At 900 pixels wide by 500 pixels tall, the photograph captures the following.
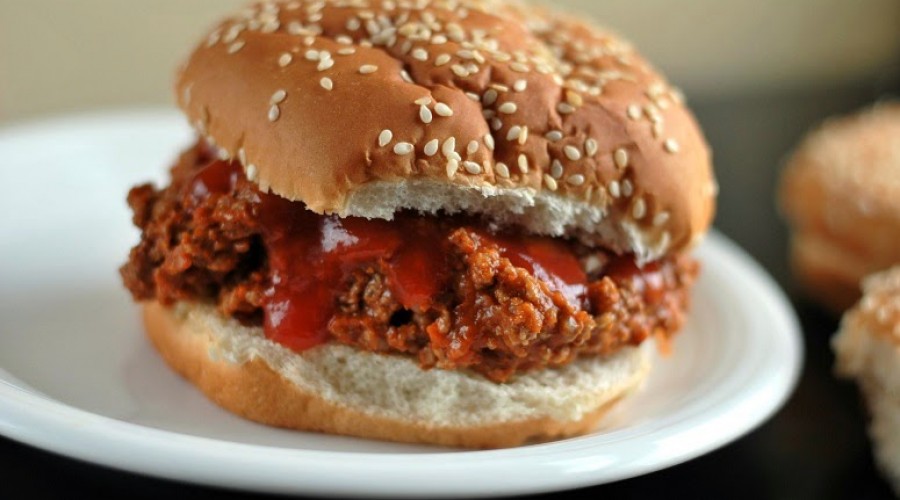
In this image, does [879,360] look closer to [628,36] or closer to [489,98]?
[489,98]

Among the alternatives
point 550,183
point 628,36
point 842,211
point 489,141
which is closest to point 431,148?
point 489,141

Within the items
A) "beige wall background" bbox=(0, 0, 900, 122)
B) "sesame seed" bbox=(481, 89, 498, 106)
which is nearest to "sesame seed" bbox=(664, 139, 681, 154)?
"sesame seed" bbox=(481, 89, 498, 106)

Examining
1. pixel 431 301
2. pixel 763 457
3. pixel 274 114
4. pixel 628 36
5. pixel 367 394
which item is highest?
pixel 274 114

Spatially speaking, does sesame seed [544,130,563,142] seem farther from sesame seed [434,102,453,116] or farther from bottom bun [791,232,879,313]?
bottom bun [791,232,879,313]

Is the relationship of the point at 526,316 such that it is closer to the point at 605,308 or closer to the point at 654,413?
the point at 605,308

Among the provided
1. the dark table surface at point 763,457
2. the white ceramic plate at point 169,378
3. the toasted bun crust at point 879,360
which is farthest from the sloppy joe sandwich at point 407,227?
the toasted bun crust at point 879,360

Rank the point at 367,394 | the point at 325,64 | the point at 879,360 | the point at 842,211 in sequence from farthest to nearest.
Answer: the point at 842,211 < the point at 879,360 < the point at 367,394 < the point at 325,64

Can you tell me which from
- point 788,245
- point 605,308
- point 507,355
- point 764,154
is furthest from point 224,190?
point 764,154
